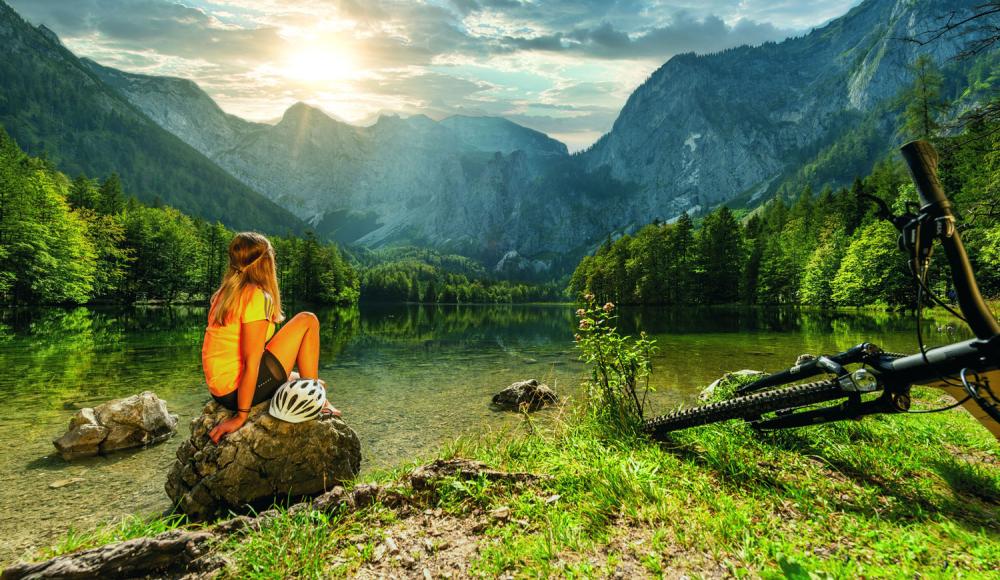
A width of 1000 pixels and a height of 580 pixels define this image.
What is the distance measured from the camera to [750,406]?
5359mm

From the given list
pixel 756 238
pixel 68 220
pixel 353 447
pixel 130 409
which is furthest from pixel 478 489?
pixel 756 238

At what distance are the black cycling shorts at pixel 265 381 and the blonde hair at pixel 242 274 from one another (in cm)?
70

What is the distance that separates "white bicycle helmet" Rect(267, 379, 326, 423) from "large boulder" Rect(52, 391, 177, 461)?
5.48 m

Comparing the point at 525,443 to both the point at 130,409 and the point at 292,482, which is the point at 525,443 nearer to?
the point at 292,482

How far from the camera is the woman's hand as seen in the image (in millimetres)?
6285

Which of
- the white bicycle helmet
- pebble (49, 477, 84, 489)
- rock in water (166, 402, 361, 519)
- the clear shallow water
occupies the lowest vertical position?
the clear shallow water

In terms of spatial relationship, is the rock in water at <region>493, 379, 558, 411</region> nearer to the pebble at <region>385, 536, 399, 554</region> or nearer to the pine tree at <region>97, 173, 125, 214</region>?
the pebble at <region>385, 536, 399, 554</region>

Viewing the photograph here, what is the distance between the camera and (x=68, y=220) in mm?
47375

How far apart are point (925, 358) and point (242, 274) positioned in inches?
302

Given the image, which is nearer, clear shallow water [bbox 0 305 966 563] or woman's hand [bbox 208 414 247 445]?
woman's hand [bbox 208 414 247 445]

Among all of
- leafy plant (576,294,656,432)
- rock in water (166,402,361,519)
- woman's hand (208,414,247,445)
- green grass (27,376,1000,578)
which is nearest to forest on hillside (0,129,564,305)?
rock in water (166,402,361,519)

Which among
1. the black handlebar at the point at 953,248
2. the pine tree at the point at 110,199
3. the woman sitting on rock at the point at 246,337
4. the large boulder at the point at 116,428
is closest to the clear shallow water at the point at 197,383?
the large boulder at the point at 116,428

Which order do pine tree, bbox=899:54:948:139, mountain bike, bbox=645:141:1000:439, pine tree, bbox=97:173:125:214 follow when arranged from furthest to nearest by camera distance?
pine tree, bbox=97:173:125:214, pine tree, bbox=899:54:948:139, mountain bike, bbox=645:141:1000:439

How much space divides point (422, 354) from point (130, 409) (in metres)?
17.2
